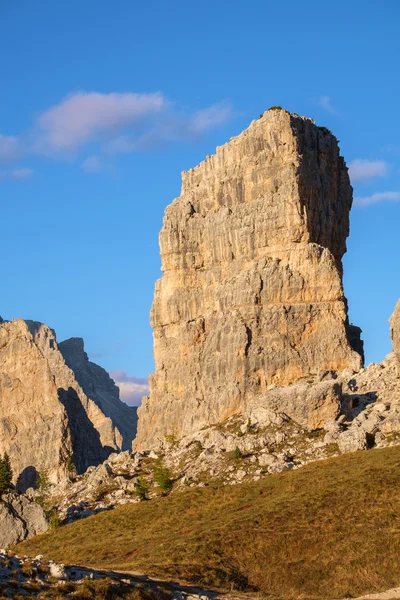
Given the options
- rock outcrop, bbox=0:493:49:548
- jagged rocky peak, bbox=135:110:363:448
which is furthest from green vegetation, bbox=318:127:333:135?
rock outcrop, bbox=0:493:49:548

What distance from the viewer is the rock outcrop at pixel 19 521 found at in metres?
114

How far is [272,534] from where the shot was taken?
84062 mm

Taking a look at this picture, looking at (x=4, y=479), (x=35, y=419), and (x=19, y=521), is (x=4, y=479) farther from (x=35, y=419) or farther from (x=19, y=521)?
(x=35, y=419)

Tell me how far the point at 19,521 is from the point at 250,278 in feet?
138

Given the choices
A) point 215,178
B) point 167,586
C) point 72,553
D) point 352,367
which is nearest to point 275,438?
point 352,367

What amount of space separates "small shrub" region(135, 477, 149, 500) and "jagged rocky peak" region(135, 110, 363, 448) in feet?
51.7

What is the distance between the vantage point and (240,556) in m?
80.5

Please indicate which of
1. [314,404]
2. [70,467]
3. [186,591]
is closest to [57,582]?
[186,591]

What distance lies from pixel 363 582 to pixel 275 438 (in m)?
44.9

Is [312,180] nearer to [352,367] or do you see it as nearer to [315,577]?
[352,367]

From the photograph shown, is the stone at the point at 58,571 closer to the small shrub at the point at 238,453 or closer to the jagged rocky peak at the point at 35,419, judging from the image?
the small shrub at the point at 238,453

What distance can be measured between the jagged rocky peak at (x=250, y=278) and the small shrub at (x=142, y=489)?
15.7 m

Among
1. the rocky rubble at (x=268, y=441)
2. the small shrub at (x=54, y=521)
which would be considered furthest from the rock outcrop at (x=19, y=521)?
the rocky rubble at (x=268, y=441)

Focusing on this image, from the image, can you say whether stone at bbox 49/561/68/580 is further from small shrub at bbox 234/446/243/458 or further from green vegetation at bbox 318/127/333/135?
green vegetation at bbox 318/127/333/135
